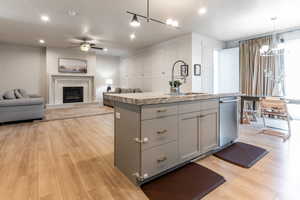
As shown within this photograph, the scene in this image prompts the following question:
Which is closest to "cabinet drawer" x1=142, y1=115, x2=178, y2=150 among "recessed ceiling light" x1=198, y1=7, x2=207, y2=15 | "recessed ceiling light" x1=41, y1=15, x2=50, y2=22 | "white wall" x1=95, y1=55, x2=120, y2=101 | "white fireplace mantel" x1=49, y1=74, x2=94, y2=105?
"recessed ceiling light" x1=198, y1=7, x2=207, y2=15

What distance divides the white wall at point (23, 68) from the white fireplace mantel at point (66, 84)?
555 mm

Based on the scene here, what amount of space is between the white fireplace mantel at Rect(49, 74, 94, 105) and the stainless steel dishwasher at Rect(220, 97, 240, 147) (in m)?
7.53

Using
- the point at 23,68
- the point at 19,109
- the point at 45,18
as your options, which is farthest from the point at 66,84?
the point at 45,18

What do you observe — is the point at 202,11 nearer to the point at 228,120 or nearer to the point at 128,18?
the point at 128,18

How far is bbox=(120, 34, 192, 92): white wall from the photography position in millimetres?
5691

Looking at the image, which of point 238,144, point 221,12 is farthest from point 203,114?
point 221,12

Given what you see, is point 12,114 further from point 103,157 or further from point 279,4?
point 279,4

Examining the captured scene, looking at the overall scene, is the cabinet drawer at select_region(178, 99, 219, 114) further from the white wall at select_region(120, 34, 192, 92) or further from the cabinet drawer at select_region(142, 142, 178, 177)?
the white wall at select_region(120, 34, 192, 92)

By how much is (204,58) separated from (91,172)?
5415mm

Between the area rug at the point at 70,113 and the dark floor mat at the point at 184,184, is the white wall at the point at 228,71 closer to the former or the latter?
the area rug at the point at 70,113

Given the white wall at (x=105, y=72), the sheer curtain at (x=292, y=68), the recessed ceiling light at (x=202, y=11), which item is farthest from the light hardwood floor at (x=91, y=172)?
the white wall at (x=105, y=72)

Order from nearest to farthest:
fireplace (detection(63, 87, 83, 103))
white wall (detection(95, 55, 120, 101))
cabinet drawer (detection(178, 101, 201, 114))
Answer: cabinet drawer (detection(178, 101, 201, 114)), fireplace (detection(63, 87, 83, 103)), white wall (detection(95, 55, 120, 101))

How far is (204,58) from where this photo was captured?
5.86 metres

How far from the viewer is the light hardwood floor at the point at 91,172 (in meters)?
1.64
